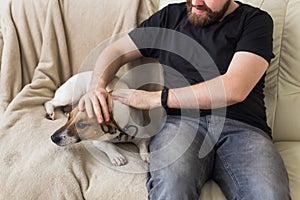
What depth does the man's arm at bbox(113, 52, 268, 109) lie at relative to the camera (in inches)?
50.1

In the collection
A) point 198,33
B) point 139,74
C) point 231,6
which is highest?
point 231,6

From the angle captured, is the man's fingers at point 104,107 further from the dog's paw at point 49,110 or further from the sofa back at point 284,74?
the sofa back at point 284,74

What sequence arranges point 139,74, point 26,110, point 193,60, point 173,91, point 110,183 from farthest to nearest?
1. point 139,74
2. point 26,110
3. point 193,60
4. point 173,91
5. point 110,183

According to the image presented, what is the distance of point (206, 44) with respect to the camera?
1432 millimetres

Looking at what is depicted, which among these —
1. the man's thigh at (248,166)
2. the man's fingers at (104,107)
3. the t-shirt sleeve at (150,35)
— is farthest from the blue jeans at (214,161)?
the t-shirt sleeve at (150,35)

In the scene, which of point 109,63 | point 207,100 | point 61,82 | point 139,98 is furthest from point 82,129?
point 61,82

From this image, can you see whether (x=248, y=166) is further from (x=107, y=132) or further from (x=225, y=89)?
(x=107, y=132)

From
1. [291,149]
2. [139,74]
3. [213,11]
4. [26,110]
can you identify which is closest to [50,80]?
[26,110]

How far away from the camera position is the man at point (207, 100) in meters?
1.17

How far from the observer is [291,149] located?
1.47 meters

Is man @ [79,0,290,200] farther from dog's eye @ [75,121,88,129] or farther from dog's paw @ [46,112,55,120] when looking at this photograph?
dog's paw @ [46,112,55,120]

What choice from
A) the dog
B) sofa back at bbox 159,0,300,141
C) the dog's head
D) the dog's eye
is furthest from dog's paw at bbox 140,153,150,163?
sofa back at bbox 159,0,300,141

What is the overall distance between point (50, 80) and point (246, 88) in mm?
933

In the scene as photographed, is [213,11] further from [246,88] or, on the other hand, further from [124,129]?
[124,129]
